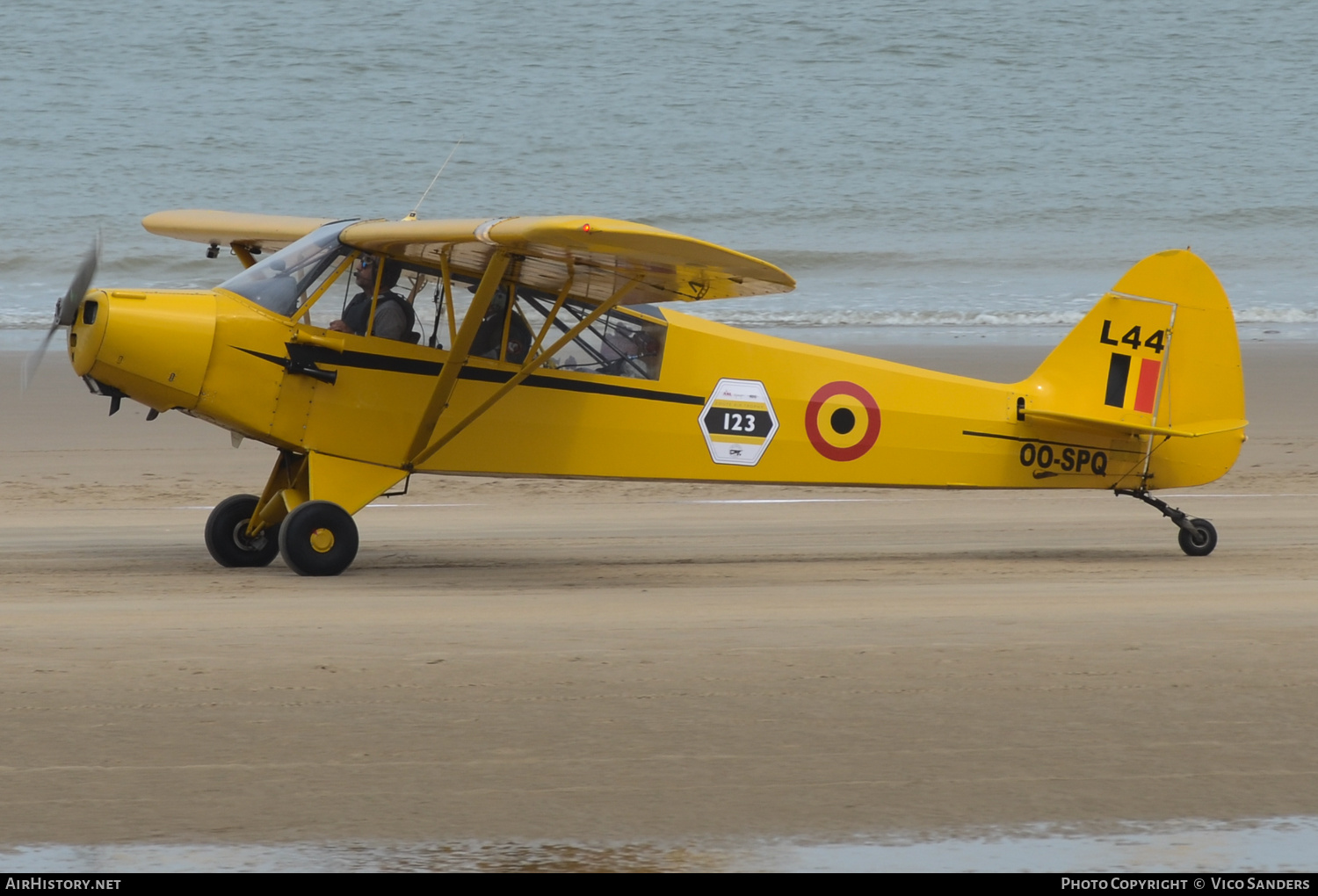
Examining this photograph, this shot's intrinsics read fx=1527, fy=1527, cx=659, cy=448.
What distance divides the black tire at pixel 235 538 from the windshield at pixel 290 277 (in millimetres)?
1314

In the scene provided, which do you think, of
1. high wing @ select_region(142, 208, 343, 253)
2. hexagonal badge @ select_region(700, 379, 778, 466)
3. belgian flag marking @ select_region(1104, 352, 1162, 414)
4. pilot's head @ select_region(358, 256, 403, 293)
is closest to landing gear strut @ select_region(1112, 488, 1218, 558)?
belgian flag marking @ select_region(1104, 352, 1162, 414)

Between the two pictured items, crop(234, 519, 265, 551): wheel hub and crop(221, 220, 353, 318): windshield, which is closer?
crop(221, 220, 353, 318): windshield

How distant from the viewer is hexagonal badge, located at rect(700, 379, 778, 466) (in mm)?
10156

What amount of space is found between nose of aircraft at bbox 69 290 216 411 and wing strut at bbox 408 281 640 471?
1.42 m

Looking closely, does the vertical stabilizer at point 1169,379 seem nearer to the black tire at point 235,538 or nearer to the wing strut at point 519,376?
the wing strut at point 519,376

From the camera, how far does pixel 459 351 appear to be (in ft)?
30.2

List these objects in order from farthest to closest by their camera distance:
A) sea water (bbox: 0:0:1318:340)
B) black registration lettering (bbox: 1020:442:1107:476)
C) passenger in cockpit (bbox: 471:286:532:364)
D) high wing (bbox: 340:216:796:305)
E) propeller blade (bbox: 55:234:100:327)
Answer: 1. sea water (bbox: 0:0:1318:340)
2. black registration lettering (bbox: 1020:442:1107:476)
3. passenger in cockpit (bbox: 471:286:532:364)
4. propeller blade (bbox: 55:234:100:327)
5. high wing (bbox: 340:216:796:305)

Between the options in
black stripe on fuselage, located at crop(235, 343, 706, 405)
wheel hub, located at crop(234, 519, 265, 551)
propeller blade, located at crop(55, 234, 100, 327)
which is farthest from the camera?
wheel hub, located at crop(234, 519, 265, 551)

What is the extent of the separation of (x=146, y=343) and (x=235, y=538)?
153cm

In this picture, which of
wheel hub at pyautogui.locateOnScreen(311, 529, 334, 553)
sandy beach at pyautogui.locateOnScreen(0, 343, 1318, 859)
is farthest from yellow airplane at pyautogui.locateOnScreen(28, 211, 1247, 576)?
sandy beach at pyautogui.locateOnScreen(0, 343, 1318, 859)

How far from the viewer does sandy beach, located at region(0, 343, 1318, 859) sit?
14.5ft

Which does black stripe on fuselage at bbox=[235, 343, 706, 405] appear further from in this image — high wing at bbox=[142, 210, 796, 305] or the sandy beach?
the sandy beach

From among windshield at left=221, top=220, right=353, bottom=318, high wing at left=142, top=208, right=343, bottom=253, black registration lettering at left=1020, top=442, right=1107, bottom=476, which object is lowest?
black registration lettering at left=1020, top=442, right=1107, bottom=476

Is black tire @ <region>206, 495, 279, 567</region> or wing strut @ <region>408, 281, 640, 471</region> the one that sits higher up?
wing strut @ <region>408, 281, 640, 471</region>
